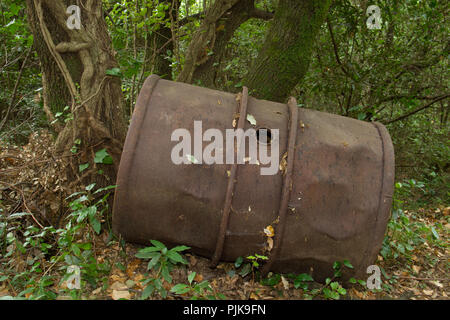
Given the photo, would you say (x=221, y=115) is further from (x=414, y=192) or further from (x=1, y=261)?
(x=414, y=192)

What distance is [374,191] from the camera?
2607 millimetres

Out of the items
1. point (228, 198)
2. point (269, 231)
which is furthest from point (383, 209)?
point (228, 198)

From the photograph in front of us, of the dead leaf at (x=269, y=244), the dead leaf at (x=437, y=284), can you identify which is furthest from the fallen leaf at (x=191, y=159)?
the dead leaf at (x=437, y=284)

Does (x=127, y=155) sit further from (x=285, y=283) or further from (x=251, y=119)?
(x=285, y=283)

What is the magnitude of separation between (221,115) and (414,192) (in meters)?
4.81

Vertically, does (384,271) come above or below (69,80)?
below

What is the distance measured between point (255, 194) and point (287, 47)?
7.79 ft

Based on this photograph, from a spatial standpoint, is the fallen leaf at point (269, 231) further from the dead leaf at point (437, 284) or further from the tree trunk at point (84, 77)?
the dead leaf at point (437, 284)

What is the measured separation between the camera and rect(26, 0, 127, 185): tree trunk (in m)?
3.19

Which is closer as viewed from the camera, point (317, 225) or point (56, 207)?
point (317, 225)

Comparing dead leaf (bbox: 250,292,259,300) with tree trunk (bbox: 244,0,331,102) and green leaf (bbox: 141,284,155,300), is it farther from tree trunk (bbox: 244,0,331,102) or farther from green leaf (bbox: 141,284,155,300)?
tree trunk (bbox: 244,0,331,102)

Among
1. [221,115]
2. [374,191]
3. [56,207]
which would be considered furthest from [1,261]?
[374,191]

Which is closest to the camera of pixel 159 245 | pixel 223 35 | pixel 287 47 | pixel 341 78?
pixel 159 245

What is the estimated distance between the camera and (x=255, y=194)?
2.52 metres
